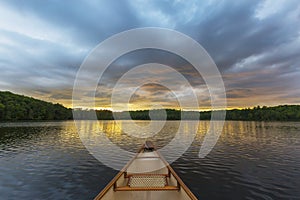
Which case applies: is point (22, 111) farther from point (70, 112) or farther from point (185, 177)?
point (185, 177)

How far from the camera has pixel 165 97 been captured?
6894cm

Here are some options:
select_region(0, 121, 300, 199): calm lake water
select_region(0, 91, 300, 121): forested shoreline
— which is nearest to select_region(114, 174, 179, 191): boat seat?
select_region(0, 121, 300, 199): calm lake water

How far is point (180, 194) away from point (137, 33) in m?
33.0

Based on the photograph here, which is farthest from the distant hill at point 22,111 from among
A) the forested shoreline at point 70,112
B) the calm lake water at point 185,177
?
the calm lake water at point 185,177

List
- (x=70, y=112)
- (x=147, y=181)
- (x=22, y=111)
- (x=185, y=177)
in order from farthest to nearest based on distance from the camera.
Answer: (x=70, y=112) < (x=22, y=111) < (x=185, y=177) < (x=147, y=181)

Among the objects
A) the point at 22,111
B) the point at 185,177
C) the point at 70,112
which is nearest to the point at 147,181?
the point at 185,177

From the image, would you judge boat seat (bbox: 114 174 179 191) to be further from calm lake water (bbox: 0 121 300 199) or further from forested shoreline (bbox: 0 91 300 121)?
forested shoreline (bbox: 0 91 300 121)

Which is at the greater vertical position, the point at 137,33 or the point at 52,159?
the point at 137,33

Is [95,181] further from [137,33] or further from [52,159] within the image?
[137,33]

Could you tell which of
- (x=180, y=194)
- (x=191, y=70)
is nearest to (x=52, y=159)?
(x=180, y=194)

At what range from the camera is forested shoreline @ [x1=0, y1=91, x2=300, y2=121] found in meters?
114

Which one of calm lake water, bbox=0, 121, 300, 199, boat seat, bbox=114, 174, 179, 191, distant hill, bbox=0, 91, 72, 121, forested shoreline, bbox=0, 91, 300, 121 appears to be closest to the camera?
boat seat, bbox=114, 174, 179, 191

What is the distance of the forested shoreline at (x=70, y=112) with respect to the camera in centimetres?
11450

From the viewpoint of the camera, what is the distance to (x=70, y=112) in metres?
163
